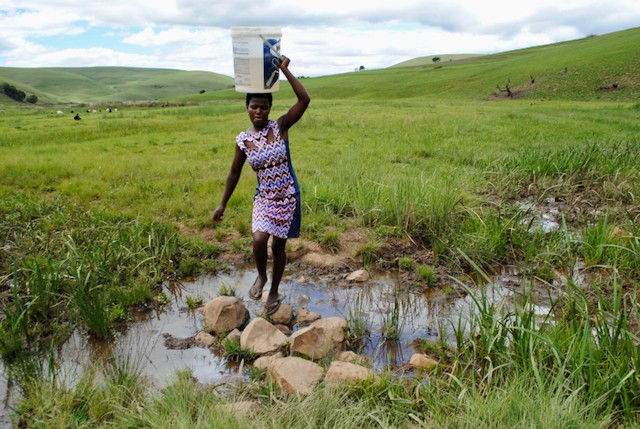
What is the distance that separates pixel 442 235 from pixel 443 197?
22.8 inches

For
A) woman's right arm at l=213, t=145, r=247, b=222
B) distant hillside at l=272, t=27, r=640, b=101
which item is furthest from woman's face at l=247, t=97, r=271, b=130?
distant hillside at l=272, t=27, r=640, b=101

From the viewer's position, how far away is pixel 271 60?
3.65 metres

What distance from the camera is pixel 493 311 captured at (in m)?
3.36

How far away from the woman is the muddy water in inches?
24.6

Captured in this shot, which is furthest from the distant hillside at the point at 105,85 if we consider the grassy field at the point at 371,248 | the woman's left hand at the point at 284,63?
the woman's left hand at the point at 284,63

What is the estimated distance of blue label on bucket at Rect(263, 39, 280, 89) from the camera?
359 cm

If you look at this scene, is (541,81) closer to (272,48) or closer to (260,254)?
(260,254)

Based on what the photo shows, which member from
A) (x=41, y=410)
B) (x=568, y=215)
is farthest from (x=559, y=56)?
(x=41, y=410)

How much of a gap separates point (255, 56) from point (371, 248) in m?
2.81

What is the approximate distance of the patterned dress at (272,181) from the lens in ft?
13.8

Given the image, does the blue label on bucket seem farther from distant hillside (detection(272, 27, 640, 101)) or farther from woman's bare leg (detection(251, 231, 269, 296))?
distant hillside (detection(272, 27, 640, 101))

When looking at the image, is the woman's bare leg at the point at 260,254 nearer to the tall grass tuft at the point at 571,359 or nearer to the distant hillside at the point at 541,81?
the tall grass tuft at the point at 571,359

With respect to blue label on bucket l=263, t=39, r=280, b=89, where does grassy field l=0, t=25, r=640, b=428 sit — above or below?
below

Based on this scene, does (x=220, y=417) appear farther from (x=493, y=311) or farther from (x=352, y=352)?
(x=493, y=311)
